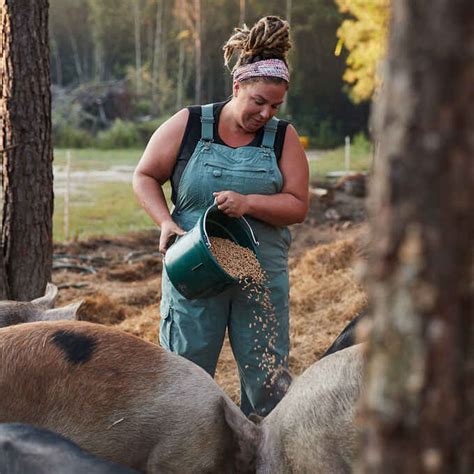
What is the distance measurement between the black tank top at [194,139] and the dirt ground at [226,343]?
218 cm

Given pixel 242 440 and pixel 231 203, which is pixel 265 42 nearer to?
pixel 231 203

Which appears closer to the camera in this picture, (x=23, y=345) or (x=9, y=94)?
(x=23, y=345)

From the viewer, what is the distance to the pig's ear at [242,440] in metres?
3.49

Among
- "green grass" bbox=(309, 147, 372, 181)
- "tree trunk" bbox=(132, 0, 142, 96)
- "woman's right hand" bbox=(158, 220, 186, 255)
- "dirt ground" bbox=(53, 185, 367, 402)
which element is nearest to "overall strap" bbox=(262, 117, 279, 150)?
"woman's right hand" bbox=(158, 220, 186, 255)

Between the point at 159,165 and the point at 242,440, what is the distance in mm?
1470

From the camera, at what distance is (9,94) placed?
5.66 m

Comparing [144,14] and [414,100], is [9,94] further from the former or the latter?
[144,14]

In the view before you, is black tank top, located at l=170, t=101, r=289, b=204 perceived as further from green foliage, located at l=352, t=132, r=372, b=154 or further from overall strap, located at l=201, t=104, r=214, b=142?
green foliage, located at l=352, t=132, r=372, b=154

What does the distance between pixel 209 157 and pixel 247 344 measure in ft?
3.08

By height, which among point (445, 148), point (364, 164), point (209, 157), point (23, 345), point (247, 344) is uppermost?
point (445, 148)

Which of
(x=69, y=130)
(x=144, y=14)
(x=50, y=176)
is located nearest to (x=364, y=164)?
(x=69, y=130)

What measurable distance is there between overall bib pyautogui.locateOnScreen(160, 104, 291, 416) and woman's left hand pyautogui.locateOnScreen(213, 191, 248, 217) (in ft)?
0.67

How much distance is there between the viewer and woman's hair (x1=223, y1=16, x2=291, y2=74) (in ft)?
13.6

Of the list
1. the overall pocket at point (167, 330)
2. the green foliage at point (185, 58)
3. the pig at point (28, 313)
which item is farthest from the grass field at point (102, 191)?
the overall pocket at point (167, 330)
